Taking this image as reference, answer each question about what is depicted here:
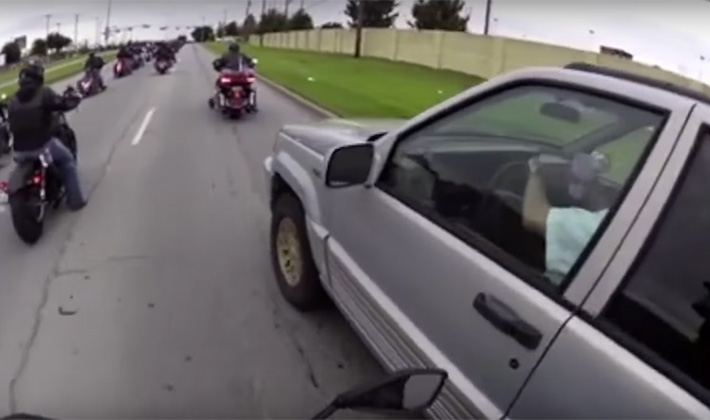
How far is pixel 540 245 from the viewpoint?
292 centimetres

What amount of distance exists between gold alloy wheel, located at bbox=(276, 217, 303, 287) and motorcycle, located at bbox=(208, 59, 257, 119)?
1130 centimetres

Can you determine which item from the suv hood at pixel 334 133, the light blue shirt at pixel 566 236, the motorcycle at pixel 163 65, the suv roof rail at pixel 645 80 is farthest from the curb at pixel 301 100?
the light blue shirt at pixel 566 236

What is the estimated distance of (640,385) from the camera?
2156 millimetres

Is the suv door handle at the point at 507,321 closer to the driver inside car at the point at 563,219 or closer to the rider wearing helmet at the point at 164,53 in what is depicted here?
the driver inside car at the point at 563,219

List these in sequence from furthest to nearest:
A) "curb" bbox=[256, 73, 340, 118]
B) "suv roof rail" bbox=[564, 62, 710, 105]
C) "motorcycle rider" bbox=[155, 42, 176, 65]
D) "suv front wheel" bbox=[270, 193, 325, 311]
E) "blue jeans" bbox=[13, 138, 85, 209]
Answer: "motorcycle rider" bbox=[155, 42, 176, 65] → "curb" bbox=[256, 73, 340, 118] → "blue jeans" bbox=[13, 138, 85, 209] → "suv front wheel" bbox=[270, 193, 325, 311] → "suv roof rail" bbox=[564, 62, 710, 105]

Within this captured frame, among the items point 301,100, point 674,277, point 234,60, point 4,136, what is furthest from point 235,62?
point 674,277

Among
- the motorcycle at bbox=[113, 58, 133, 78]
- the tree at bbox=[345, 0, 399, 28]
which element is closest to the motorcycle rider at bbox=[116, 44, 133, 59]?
the motorcycle at bbox=[113, 58, 133, 78]

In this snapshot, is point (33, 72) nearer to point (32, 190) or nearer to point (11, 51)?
point (32, 190)

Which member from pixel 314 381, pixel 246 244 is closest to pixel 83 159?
Result: pixel 246 244

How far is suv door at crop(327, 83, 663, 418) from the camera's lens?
2.66 meters

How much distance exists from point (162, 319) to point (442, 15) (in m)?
60.0

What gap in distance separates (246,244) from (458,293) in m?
4.45

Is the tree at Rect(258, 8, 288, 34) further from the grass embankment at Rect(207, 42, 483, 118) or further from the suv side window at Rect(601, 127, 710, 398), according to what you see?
the suv side window at Rect(601, 127, 710, 398)

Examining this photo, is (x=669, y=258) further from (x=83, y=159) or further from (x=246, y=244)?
(x=83, y=159)
